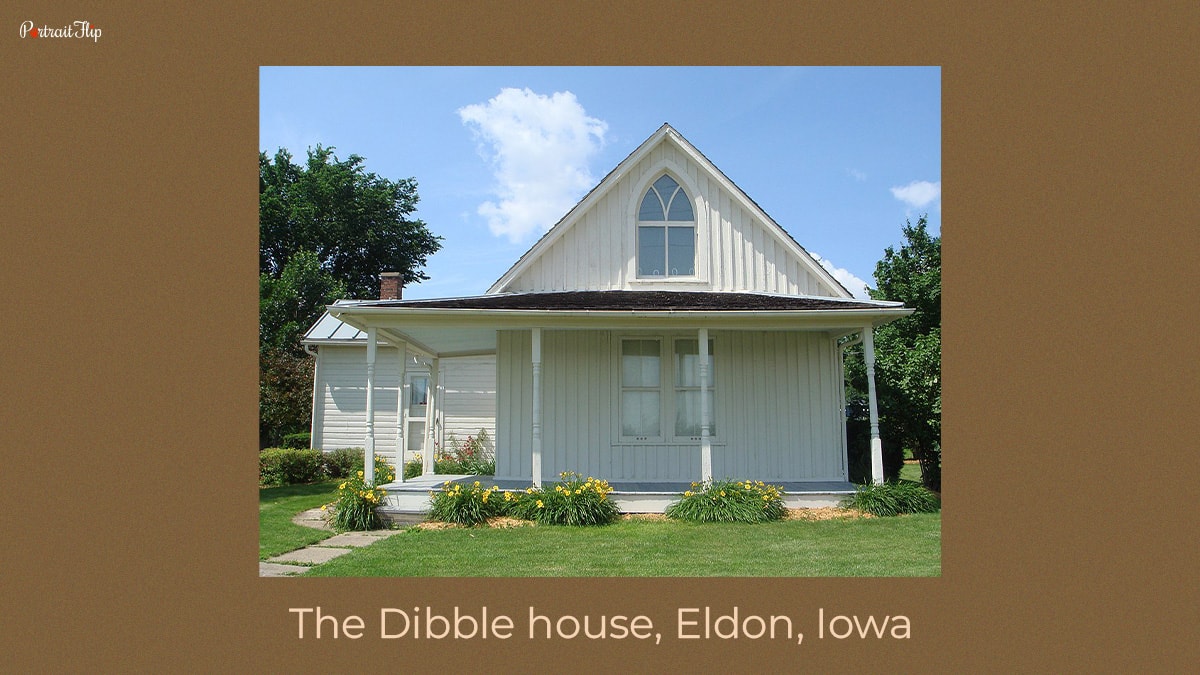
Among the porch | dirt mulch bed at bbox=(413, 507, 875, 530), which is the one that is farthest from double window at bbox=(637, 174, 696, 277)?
dirt mulch bed at bbox=(413, 507, 875, 530)

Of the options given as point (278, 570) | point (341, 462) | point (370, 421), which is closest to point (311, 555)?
point (278, 570)

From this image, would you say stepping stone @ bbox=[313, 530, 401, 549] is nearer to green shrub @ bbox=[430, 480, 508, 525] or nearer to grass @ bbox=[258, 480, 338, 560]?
grass @ bbox=[258, 480, 338, 560]

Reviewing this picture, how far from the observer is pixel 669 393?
44.0 feet

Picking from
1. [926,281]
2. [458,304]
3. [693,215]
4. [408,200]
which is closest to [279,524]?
[458,304]

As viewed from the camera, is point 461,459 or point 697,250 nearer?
point 697,250

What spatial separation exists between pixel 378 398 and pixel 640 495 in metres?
11.5

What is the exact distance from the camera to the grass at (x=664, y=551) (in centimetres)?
760

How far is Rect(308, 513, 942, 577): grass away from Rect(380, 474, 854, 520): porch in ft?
1.94

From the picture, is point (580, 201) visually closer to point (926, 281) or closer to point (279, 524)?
point (279, 524)

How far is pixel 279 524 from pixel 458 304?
4.46 meters

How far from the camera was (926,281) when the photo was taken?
56.6 ft

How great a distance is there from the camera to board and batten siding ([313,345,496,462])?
20172 mm

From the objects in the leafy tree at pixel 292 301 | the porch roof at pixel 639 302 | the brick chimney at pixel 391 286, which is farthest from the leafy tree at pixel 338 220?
the porch roof at pixel 639 302

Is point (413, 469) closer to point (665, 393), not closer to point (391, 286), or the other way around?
point (391, 286)
